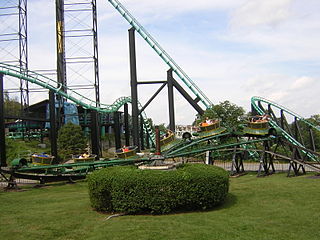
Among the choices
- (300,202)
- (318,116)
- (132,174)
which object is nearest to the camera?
(132,174)

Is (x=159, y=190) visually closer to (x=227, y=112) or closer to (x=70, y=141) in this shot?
(x=227, y=112)

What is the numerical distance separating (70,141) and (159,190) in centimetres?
2532

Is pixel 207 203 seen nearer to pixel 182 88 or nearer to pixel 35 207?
pixel 35 207

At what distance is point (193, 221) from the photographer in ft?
25.2

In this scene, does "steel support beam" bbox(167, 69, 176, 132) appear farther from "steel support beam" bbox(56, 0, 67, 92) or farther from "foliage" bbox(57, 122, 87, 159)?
"steel support beam" bbox(56, 0, 67, 92)

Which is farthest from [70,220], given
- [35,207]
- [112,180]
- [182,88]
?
[182,88]

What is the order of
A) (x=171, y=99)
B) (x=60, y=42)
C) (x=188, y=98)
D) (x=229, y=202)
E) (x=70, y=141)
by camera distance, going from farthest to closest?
(x=60, y=42) → (x=70, y=141) → (x=188, y=98) → (x=171, y=99) → (x=229, y=202)

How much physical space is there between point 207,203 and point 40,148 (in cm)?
2926

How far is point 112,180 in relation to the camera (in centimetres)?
866

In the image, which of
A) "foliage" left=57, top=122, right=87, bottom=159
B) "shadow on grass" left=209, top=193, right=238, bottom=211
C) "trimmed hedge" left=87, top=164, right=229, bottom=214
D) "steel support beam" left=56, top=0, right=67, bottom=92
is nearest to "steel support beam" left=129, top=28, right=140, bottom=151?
"foliage" left=57, top=122, right=87, bottom=159

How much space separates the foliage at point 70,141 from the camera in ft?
106

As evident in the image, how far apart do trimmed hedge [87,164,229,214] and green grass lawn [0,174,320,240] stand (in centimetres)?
28

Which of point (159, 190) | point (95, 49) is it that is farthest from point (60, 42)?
point (159, 190)

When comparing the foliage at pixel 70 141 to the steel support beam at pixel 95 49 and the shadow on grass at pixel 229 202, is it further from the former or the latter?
the shadow on grass at pixel 229 202
